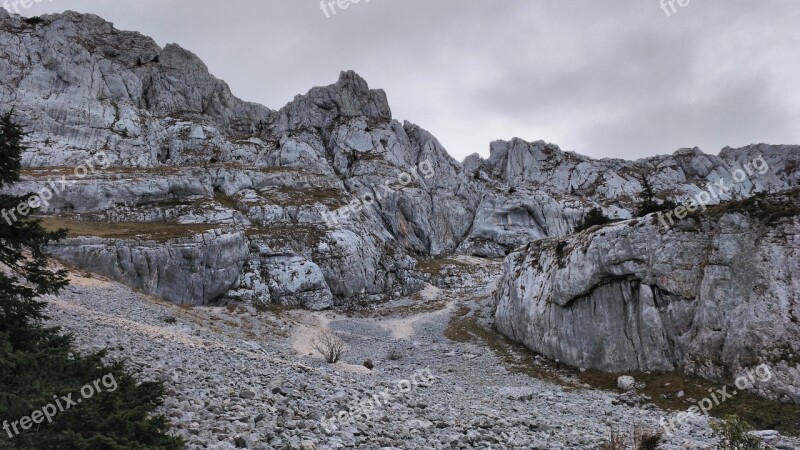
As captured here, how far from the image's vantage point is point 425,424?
534 inches

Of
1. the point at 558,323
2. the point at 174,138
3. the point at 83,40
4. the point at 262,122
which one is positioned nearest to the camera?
the point at 558,323

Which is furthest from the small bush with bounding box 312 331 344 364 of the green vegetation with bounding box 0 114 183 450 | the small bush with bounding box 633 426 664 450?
the small bush with bounding box 633 426 664 450

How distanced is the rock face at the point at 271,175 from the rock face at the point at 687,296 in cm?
3569

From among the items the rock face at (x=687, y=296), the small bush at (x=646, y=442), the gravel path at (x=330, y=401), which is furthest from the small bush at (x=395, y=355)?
the small bush at (x=646, y=442)

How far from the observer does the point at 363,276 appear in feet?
213

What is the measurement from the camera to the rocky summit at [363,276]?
1566 cm

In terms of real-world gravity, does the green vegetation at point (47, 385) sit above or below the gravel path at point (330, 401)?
above

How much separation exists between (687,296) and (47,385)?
33003 mm

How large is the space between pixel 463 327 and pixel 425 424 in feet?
121

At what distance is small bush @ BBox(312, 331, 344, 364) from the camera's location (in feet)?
103

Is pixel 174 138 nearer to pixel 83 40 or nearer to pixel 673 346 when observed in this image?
pixel 83 40

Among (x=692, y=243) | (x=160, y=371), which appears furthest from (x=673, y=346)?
(x=160, y=371)

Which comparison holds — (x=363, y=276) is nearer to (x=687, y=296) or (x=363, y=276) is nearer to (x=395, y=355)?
(x=395, y=355)

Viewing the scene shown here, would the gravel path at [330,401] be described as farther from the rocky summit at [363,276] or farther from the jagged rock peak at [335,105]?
the jagged rock peak at [335,105]
